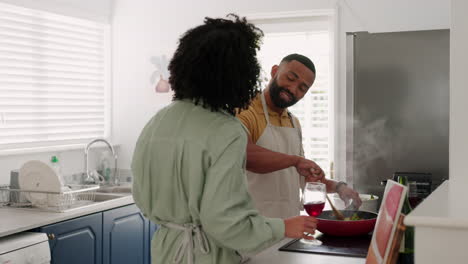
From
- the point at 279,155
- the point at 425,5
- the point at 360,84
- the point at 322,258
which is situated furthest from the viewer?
the point at 425,5

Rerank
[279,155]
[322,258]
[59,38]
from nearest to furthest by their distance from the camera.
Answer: [322,258] → [279,155] → [59,38]

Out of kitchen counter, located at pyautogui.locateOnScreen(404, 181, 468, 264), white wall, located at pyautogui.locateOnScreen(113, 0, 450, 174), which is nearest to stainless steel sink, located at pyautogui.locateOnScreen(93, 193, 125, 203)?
white wall, located at pyautogui.locateOnScreen(113, 0, 450, 174)

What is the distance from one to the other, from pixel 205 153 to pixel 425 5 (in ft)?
8.78

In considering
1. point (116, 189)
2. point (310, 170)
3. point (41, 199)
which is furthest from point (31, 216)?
point (310, 170)

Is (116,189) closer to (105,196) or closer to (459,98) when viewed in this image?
(105,196)

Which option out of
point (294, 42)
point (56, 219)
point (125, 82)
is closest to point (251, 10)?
point (294, 42)

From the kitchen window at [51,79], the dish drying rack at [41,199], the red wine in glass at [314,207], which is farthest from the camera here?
the kitchen window at [51,79]

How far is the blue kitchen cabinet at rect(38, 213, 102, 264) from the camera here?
10.2 ft

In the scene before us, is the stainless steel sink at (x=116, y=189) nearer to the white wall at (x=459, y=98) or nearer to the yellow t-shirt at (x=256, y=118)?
the yellow t-shirt at (x=256, y=118)

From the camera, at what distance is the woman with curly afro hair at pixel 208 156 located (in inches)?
63.4

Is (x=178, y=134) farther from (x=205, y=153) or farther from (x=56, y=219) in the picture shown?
(x=56, y=219)

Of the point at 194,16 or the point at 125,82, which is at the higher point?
the point at 194,16

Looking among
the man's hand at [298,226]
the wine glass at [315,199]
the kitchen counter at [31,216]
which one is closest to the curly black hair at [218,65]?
the man's hand at [298,226]

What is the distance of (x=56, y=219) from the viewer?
310 cm
